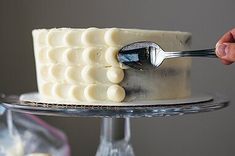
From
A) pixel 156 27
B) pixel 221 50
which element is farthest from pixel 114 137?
pixel 156 27

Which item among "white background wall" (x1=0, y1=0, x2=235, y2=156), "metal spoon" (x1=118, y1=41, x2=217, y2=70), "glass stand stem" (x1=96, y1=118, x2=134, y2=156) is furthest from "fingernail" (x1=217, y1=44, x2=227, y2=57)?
"white background wall" (x1=0, y1=0, x2=235, y2=156)

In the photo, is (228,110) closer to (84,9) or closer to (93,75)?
(84,9)

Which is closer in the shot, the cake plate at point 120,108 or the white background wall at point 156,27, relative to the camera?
the cake plate at point 120,108

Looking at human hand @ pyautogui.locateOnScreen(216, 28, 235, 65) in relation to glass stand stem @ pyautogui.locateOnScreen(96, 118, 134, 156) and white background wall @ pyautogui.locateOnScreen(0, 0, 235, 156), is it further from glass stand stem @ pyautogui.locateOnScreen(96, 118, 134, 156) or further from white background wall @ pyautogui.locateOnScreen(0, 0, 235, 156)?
white background wall @ pyautogui.locateOnScreen(0, 0, 235, 156)

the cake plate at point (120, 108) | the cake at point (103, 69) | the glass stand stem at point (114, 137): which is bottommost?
the glass stand stem at point (114, 137)

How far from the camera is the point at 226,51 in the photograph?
53 cm

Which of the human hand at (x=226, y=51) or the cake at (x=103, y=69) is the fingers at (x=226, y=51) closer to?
the human hand at (x=226, y=51)

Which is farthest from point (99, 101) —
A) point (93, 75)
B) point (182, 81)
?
point (182, 81)

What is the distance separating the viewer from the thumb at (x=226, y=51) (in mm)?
527

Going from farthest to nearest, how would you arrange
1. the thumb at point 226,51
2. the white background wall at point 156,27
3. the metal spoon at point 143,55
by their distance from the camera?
the white background wall at point 156,27 → the metal spoon at point 143,55 → the thumb at point 226,51

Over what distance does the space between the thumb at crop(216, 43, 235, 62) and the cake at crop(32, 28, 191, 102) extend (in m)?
0.18

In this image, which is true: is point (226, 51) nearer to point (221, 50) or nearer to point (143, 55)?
point (221, 50)

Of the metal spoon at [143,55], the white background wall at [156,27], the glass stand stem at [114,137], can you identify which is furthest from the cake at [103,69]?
the white background wall at [156,27]

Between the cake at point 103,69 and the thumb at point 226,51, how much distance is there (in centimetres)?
18
